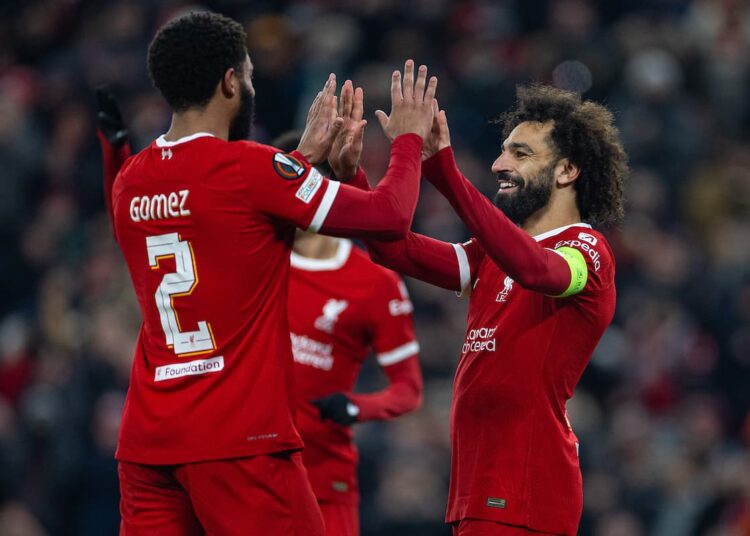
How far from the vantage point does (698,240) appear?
12.4 m

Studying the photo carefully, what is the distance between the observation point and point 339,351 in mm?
6141

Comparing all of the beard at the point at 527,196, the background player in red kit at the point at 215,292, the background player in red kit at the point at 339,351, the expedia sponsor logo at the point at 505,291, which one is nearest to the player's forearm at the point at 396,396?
the background player in red kit at the point at 339,351

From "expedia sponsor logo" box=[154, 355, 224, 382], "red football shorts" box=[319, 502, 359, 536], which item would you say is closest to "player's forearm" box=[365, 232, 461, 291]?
"expedia sponsor logo" box=[154, 355, 224, 382]

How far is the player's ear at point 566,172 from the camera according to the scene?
16.0ft

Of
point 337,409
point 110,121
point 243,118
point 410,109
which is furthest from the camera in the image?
point 337,409

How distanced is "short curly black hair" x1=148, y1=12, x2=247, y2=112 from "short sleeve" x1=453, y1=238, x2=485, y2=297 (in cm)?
128

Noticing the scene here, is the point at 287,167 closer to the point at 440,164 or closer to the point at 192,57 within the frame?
the point at 192,57

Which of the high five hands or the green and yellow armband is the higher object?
the high five hands

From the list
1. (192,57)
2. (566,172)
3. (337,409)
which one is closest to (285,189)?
(192,57)

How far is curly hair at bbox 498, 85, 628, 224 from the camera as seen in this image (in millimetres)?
4930

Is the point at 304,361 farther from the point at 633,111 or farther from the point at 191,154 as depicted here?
the point at 633,111

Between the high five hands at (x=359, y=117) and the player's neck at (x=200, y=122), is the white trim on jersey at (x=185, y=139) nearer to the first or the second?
the player's neck at (x=200, y=122)

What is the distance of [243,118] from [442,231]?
6.90 m

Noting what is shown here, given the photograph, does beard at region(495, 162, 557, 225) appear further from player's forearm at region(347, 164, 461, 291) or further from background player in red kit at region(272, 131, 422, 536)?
background player in red kit at region(272, 131, 422, 536)
